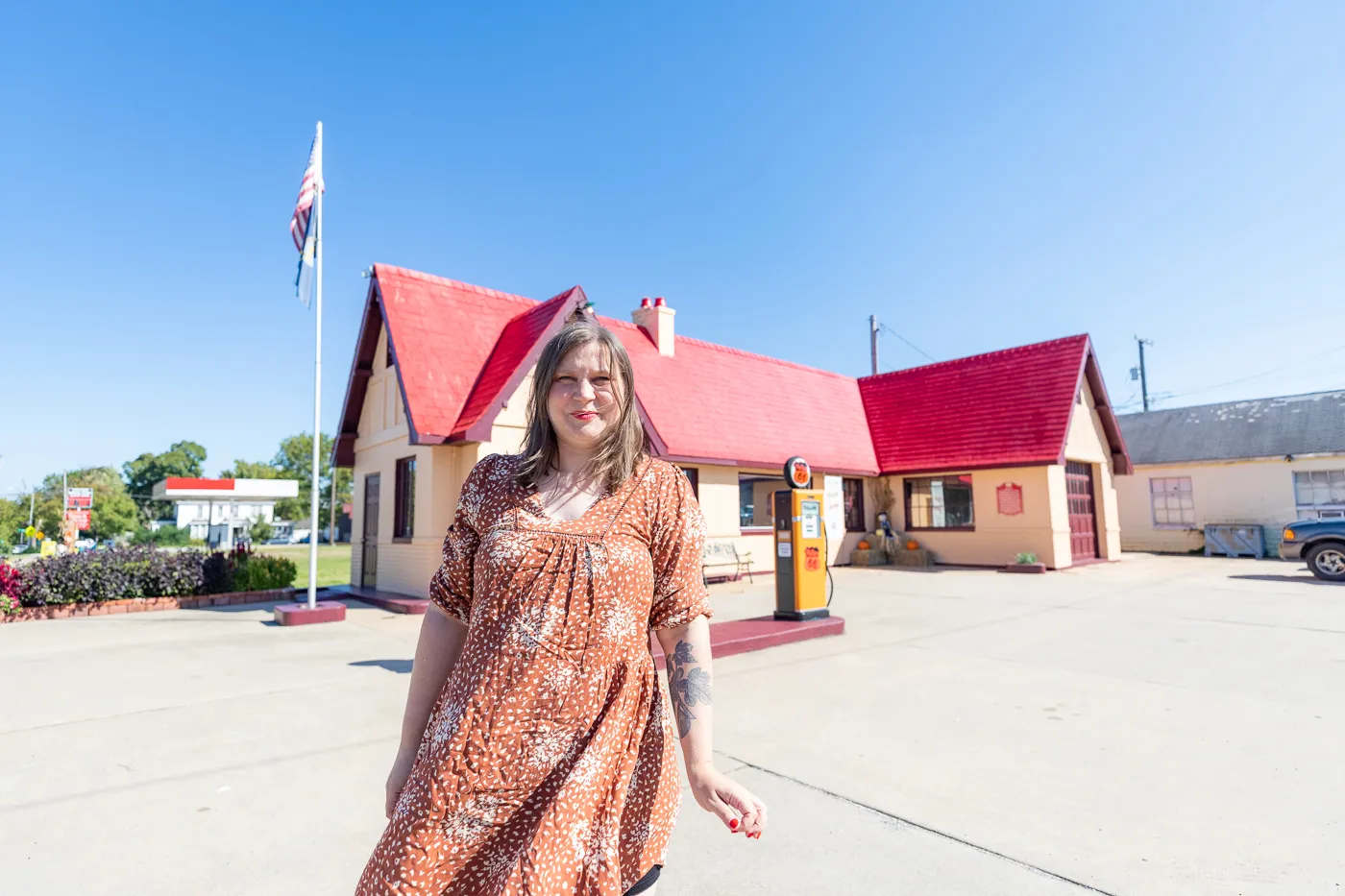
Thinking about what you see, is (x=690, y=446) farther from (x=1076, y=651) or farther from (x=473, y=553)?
(x=473, y=553)

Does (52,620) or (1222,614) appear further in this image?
(52,620)

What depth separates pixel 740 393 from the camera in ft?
60.6

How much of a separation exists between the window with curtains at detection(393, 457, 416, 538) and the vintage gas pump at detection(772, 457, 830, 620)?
761cm

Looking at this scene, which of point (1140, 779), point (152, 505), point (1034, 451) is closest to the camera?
point (1140, 779)

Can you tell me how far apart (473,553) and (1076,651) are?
766cm

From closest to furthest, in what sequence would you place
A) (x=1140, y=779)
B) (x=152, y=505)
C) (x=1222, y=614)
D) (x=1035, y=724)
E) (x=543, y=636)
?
(x=543, y=636), (x=1140, y=779), (x=1035, y=724), (x=1222, y=614), (x=152, y=505)

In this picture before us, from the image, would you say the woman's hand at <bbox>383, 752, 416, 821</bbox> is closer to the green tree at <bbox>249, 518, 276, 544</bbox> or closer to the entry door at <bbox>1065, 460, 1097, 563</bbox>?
the entry door at <bbox>1065, 460, 1097, 563</bbox>

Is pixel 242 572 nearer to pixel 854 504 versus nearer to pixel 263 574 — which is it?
pixel 263 574

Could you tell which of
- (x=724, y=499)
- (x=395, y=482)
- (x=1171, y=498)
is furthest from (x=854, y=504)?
(x=1171, y=498)

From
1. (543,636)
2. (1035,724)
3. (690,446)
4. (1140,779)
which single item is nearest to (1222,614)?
(1035,724)

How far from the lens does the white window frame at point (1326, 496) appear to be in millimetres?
21250

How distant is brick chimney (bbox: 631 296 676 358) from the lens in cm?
1764

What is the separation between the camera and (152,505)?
281 feet

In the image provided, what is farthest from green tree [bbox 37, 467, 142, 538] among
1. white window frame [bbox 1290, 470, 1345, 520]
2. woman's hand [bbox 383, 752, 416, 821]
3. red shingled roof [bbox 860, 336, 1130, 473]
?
white window frame [bbox 1290, 470, 1345, 520]
